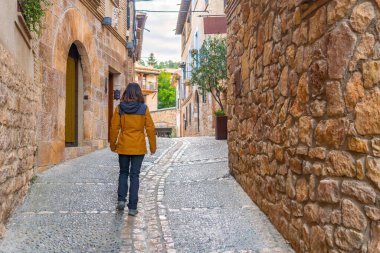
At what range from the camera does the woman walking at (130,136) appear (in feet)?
16.2

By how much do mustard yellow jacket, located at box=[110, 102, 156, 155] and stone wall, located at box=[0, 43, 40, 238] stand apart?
106cm

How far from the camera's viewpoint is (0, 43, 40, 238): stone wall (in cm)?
390

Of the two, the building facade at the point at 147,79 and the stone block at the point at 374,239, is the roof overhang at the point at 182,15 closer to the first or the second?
the building facade at the point at 147,79

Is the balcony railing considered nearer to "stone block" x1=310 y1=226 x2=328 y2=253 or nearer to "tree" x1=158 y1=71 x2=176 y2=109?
"tree" x1=158 y1=71 x2=176 y2=109

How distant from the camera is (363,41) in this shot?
2.57 metres

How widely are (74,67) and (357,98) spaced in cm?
764

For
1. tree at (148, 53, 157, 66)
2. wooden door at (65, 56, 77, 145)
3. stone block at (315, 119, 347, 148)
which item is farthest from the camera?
tree at (148, 53, 157, 66)

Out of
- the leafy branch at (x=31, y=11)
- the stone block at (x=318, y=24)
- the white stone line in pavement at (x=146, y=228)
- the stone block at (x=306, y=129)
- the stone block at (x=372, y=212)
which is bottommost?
the white stone line in pavement at (x=146, y=228)

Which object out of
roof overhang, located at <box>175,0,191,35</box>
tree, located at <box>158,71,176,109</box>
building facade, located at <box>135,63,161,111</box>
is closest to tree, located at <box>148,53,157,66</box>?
tree, located at <box>158,71,176,109</box>

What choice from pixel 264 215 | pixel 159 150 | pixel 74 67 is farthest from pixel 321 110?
pixel 159 150

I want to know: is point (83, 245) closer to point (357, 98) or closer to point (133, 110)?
point (133, 110)

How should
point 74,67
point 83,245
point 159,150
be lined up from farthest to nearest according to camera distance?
point 159,150 < point 74,67 < point 83,245

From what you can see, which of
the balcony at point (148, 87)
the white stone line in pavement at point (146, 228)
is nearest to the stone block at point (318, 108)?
the white stone line in pavement at point (146, 228)

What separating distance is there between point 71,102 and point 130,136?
4694 millimetres
